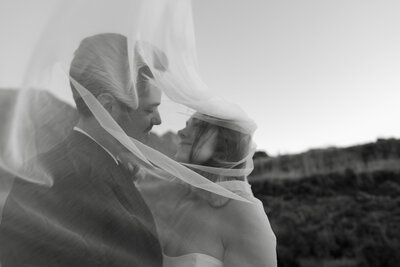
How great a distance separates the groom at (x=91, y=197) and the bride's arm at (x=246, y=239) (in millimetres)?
373

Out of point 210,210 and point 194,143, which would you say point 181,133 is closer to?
point 194,143

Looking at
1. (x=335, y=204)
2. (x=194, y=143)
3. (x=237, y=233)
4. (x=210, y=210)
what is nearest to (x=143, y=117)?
(x=194, y=143)

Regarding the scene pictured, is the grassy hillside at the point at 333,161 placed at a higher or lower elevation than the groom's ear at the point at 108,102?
lower

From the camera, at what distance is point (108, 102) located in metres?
1.81

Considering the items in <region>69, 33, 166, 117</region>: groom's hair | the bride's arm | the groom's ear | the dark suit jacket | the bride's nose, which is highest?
<region>69, 33, 166, 117</region>: groom's hair

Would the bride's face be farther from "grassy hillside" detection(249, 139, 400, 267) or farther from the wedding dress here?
"grassy hillside" detection(249, 139, 400, 267)

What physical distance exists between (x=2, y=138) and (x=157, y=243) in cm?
72

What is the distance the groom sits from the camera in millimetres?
1570

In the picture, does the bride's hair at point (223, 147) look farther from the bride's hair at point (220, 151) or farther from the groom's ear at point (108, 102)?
the groom's ear at point (108, 102)

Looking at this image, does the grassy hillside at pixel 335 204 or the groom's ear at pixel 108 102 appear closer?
the groom's ear at pixel 108 102

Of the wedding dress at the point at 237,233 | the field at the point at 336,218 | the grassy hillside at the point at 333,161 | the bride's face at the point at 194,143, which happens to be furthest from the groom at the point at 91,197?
the grassy hillside at the point at 333,161

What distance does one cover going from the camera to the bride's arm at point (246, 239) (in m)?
2.06

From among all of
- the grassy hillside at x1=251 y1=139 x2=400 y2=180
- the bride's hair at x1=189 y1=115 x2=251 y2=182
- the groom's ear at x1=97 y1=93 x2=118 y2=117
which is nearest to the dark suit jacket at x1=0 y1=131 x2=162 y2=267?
the groom's ear at x1=97 y1=93 x2=118 y2=117

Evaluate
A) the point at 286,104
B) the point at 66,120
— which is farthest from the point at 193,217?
the point at 286,104
